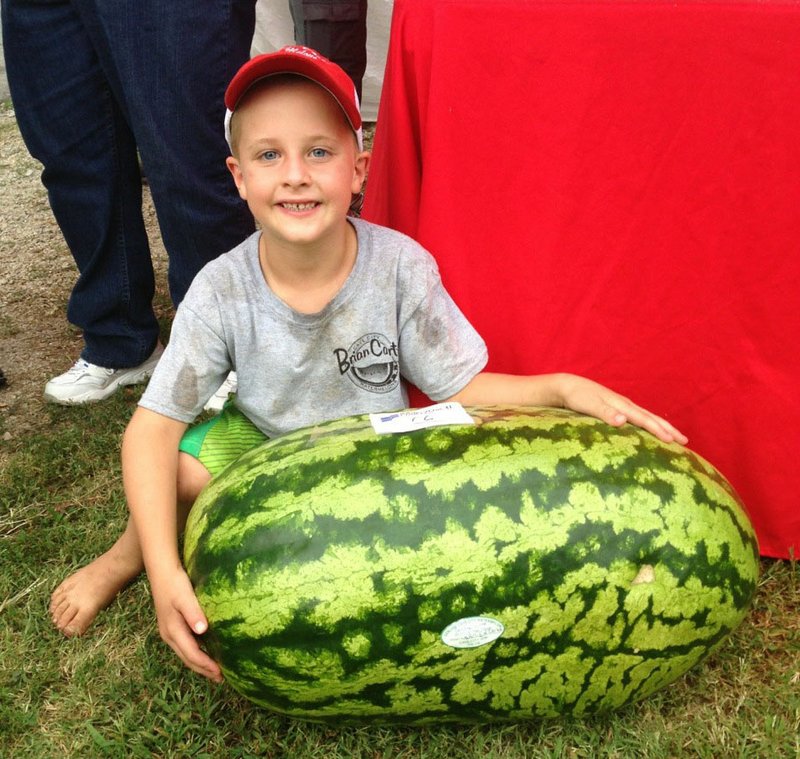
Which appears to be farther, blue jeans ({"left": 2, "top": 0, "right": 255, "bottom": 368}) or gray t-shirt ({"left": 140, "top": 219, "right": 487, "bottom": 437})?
blue jeans ({"left": 2, "top": 0, "right": 255, "bottom": 368})

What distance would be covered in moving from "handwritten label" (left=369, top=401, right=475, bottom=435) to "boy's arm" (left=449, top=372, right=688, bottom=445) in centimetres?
21

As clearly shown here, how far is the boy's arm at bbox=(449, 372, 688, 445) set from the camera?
1582 millimetres

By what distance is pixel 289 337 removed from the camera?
5.86 feet

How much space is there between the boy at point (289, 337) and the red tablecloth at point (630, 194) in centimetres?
18

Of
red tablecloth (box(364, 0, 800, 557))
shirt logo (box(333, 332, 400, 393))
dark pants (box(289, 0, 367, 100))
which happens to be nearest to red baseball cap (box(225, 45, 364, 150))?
red tablecloth (box(364, 0, 800, 557))

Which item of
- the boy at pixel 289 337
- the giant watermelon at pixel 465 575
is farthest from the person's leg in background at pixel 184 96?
the giant watermelon at pixel 465 575

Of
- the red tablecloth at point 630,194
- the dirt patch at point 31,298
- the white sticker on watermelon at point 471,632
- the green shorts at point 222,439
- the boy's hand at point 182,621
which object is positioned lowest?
the dirt patch at point 31,298

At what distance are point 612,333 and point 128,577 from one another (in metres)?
1.23

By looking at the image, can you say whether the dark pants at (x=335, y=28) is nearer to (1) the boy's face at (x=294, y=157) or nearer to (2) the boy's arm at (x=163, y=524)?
(1) the boy's face at (x=294, y=157)

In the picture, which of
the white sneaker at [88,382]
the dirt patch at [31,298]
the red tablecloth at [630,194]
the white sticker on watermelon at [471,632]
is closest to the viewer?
the white sticker on watermelon at [471,632]

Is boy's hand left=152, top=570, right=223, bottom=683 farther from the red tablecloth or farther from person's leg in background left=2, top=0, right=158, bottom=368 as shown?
person's leg in background left=2, top=0, right=158, bottom=368

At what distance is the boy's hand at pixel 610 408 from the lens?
→ 1572 mm

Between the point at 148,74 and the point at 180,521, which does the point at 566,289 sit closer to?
the point at 180,521

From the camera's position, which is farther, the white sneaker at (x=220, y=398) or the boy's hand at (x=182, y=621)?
the white sneaker at (x=220, y=398)
